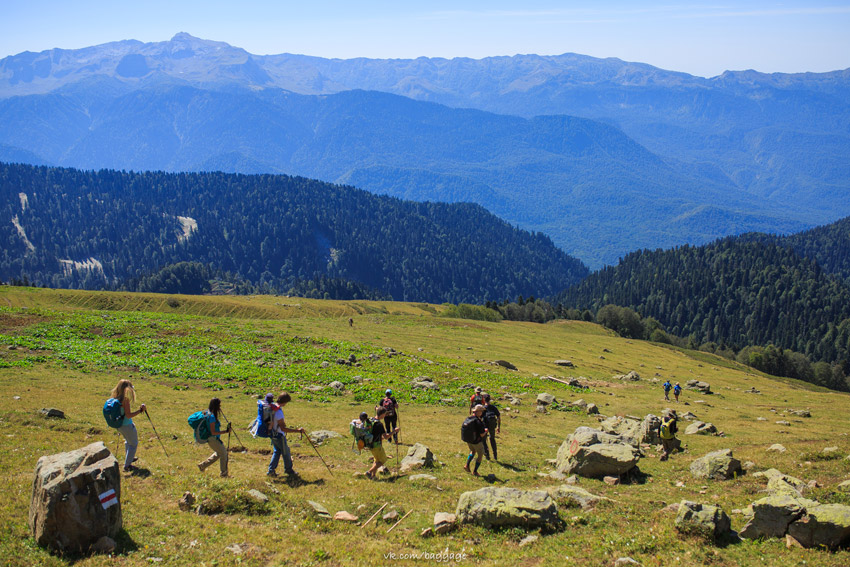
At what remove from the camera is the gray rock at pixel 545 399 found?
4147cm

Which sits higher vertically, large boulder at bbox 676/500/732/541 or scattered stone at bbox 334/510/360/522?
large boulder at bbox 676/500/732/541

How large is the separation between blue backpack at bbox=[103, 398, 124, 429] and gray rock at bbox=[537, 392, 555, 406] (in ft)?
99.1

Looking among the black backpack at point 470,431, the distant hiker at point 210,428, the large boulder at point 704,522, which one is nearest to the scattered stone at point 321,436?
the distant hiker at point 210,428

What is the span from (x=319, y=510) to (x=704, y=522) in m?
11.8

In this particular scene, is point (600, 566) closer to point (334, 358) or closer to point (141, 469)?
point (141, 469)

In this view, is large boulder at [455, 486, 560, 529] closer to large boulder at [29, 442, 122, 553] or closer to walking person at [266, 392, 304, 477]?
walking person at [266, 392, 304, 477]

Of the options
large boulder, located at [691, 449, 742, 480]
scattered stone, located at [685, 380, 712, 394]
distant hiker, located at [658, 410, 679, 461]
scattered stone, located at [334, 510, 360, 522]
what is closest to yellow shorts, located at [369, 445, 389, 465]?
scattered stone, located at [334, 510, 360, 522]

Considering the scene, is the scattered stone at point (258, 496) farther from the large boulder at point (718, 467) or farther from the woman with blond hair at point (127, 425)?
the large boulder at point (718, 467)

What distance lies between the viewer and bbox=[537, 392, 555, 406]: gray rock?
41469 millimetres

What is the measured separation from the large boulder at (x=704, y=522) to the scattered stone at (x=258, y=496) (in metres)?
12.9

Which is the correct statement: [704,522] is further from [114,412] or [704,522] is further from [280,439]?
[114,412]

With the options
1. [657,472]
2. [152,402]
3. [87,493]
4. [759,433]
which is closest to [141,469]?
[87,493]

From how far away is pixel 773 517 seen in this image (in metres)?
15.5

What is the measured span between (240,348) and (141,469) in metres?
32.9
